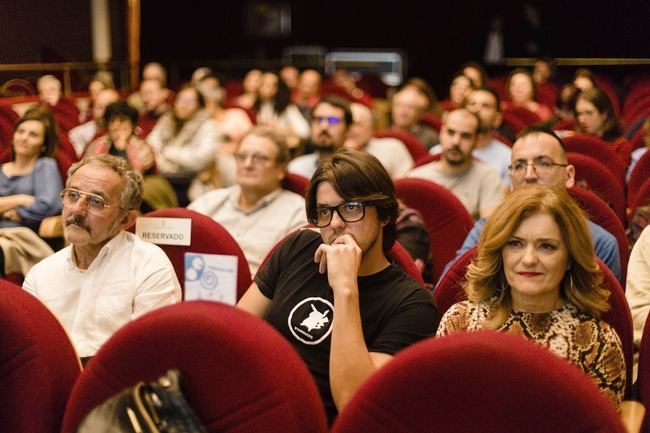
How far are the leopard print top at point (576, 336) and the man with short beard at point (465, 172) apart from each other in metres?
2.19

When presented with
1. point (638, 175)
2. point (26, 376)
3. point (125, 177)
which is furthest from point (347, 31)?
point (26, 376)

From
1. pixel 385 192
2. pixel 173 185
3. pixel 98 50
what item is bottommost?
pixel 173 185

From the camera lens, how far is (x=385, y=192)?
7.07 ft

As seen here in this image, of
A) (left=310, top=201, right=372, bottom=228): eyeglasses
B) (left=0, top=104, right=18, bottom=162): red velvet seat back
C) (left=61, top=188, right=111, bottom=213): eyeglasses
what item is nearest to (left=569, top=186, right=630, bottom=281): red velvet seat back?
(left=310, top=201, right=372, bottom=228): eyeglasses

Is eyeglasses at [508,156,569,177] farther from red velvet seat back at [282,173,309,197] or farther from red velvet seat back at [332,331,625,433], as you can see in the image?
red velvet seat back at [332,331,625,433]

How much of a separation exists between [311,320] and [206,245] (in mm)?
745

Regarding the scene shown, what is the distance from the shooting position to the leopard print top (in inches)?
72.2


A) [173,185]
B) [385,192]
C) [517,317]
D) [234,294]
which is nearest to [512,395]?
[517,317]

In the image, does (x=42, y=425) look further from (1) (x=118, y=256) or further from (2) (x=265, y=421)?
(1) (x=118, y=256)

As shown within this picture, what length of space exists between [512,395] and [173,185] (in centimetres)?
493

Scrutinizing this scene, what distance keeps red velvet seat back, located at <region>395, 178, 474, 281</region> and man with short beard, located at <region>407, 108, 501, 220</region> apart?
0.70m

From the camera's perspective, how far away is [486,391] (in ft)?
3.89

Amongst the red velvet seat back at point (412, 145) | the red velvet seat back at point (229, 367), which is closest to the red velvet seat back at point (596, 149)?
the red velvet seat back at point (412, 145)

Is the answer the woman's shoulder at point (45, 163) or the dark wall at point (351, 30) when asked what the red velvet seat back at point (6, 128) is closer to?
the woman's shoulder at point (45, 163)
